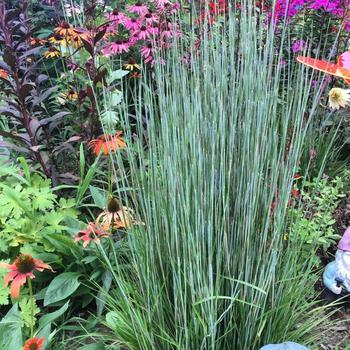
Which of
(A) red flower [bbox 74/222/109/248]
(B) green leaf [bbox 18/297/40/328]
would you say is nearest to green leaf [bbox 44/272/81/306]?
(B) green leaf [bbox 18/297/40/328]

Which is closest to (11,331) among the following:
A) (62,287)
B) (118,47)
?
(62,287)

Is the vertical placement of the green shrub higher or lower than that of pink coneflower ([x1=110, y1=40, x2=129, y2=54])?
lower

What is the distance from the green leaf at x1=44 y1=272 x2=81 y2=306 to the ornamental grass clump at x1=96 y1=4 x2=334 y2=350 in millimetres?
328

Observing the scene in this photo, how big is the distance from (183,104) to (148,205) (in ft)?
1.09

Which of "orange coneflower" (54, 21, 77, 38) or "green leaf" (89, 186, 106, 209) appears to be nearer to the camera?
"green leaf" (89, 186, 106, 209)

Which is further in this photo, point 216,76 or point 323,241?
point 323,241

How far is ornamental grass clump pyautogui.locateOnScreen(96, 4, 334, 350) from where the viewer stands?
50.3 inches

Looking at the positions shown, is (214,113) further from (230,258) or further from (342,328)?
(342,328)

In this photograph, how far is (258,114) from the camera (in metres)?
1.32

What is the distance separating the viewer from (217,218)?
51.8 inches

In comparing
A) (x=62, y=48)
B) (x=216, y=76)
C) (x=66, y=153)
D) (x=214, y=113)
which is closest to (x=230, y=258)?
(x=214, y=113)

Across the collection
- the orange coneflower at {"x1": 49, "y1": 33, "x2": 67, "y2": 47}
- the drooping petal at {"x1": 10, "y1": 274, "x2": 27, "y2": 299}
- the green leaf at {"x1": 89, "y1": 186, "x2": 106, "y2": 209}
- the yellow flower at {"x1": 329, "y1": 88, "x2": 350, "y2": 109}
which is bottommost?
the green leaf at {"x1": 89, "y1": 186, "x2": 106, "y2": 209}

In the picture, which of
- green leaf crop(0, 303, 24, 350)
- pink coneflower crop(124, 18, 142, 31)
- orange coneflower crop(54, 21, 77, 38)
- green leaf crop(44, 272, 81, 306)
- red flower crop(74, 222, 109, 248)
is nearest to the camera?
green leaf crop(0, 303, 24, 350)

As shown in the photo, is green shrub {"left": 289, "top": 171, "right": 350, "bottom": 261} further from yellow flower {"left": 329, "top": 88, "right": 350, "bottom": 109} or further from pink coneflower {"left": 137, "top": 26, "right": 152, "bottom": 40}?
pink coneflower {"left": 137, "top": 26, "right": 152, "bottom": 40}
